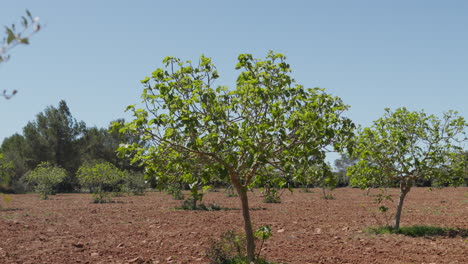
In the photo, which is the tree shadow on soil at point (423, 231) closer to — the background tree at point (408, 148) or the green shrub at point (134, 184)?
the background tree at point (408, 148)

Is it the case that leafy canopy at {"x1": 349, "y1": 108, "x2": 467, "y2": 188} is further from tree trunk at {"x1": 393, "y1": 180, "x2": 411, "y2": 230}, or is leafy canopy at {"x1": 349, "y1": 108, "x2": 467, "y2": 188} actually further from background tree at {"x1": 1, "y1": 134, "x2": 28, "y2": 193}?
background tree at {"x1": 1, "y1": 134, "x2": 28, "y2": 193}

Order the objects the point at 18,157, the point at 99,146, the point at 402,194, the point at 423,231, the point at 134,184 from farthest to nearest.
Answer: the point at 99,146, the point at 18,157, the point at 134,184, the point at 402,194, the point at 423,231

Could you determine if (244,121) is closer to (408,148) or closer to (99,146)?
(408,148)


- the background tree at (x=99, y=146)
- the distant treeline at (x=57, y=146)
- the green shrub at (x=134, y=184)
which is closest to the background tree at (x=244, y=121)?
the green shrub at (x=134, y=184)

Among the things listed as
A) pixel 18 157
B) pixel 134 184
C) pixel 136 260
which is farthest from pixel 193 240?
pixel 18 157

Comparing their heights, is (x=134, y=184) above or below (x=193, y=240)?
above

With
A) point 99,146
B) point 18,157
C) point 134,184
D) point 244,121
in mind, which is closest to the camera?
point 244,121

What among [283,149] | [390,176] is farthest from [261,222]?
[283,149]

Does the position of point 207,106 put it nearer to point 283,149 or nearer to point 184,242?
point 283,149

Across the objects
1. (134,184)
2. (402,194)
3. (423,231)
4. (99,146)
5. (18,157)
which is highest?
(99,146)

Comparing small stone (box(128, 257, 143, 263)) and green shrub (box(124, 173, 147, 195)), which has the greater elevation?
green shrub (box(124, 173, 147, 195))

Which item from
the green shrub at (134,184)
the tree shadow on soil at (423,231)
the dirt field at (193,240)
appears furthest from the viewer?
the green shrub at (134,184)

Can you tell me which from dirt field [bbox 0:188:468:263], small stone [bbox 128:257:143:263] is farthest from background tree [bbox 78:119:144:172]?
small stone [bbox 128:257:143:263]

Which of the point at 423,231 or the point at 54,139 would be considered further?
the point at 54,139
